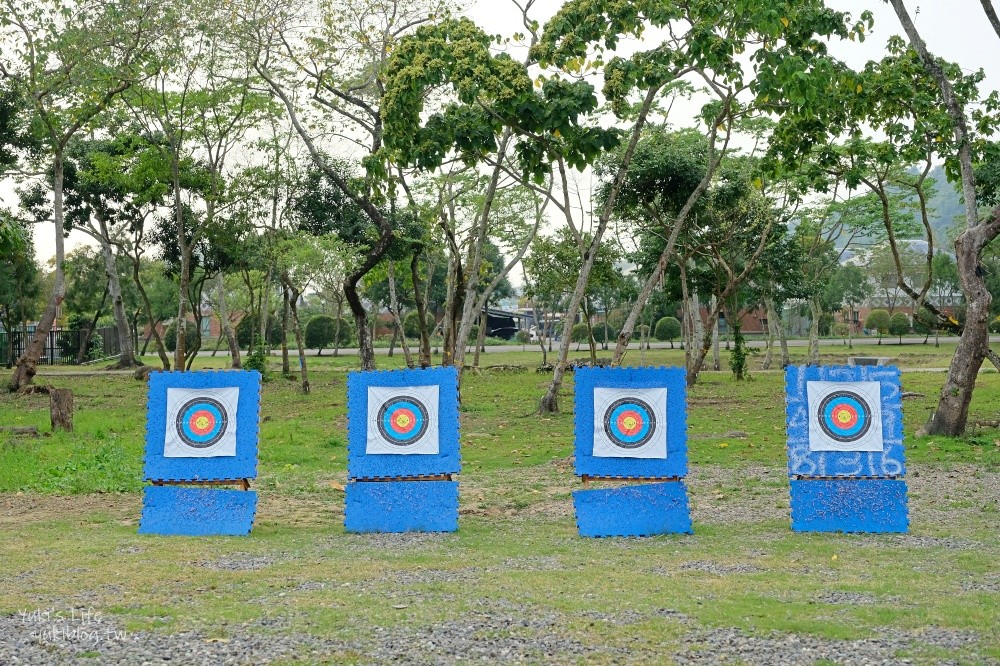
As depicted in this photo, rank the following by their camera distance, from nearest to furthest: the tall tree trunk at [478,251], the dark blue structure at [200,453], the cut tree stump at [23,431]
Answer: the dark blue structure at [200,453] → the cut tree stump at [23,431] → the tall tree trunk at [478,251]

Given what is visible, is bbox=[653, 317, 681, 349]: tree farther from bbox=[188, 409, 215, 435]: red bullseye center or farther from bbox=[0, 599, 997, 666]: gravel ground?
bbox=[0, 599, 997, 666]: gravel ground

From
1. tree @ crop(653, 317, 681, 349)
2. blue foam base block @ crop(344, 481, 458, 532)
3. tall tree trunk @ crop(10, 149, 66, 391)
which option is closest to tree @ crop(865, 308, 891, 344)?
tree @ crop(653, 317, 681, 349)

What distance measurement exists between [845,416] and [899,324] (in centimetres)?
5084

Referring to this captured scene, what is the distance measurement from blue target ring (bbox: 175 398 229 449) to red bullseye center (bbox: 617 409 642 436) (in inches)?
149

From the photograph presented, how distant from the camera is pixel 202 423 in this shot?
10.4 meters

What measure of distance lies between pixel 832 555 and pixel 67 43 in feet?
66.7

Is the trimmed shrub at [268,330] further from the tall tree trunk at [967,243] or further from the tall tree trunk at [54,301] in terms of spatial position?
the tall tree trunk at [967,243]

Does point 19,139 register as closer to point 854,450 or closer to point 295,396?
point 295,396

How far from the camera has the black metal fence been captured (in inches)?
1639

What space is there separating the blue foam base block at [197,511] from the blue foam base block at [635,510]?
306 cm

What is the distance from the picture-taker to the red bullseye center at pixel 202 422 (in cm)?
1037

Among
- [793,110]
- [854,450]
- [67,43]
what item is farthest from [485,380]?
[854,450]

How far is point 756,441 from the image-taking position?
16641 millimetres

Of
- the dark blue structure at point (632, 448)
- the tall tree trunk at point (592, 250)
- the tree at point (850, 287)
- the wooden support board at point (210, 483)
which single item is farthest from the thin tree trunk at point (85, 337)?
the dark blue structure at point (632, 448)
